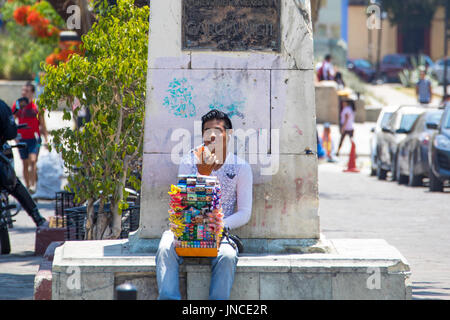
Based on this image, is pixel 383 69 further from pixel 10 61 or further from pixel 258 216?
pixel 258 216

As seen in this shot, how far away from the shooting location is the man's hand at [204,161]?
7410 millimetres

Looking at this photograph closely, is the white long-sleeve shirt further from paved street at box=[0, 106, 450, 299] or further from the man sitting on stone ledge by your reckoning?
paved street at box=[0, 106, 450, 299]

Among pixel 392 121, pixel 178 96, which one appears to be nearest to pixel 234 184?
pixel 178 96

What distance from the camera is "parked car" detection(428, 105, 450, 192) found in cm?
1856

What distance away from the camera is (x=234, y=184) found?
7.44m

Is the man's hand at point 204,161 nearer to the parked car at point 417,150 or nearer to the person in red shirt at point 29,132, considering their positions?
the person in red shirt at point 29,132

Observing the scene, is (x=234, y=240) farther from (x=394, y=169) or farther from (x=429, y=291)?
(x=394, y=169)

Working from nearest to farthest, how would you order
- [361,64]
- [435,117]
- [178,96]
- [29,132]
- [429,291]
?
[178,96]
[429,291]
[29,132]
[435,117]
[361,64]

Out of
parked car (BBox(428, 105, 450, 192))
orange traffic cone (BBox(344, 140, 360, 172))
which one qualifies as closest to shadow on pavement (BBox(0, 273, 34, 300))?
parked car (BBox(428, 105, 450, 192))

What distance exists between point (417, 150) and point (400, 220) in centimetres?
564

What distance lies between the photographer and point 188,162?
740 centimetres

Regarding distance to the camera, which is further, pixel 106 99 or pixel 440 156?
pixel 440 156
